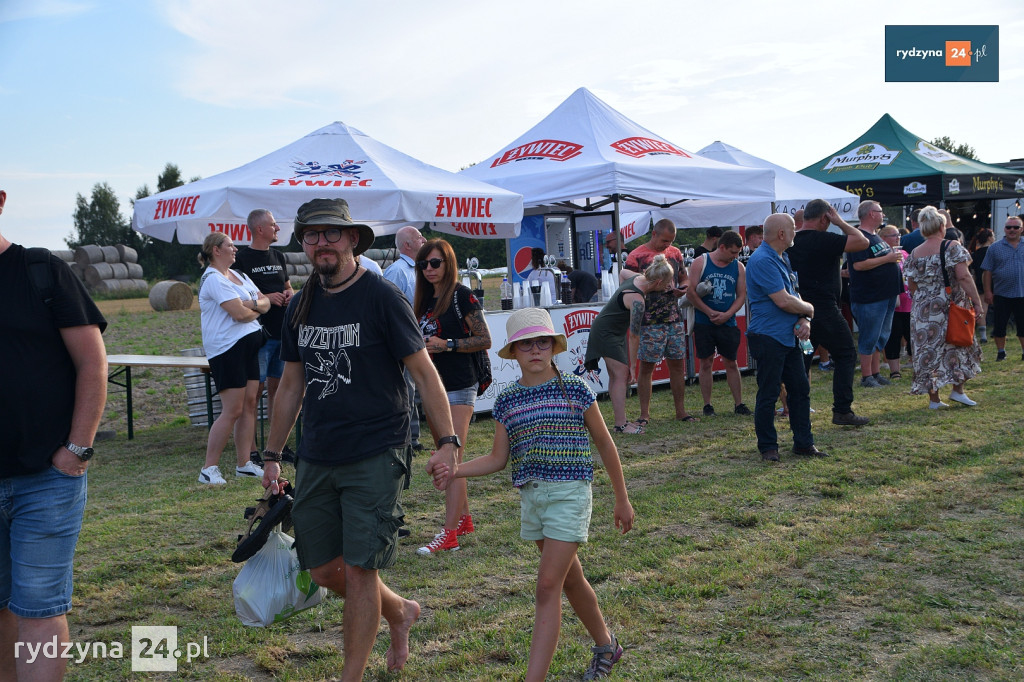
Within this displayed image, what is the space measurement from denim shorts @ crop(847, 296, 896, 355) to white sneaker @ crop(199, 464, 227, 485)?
7.26 metres

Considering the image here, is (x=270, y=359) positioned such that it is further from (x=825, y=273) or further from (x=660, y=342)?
(x=825, y=273)

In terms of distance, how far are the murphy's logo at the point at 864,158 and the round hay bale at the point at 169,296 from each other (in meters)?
23.2

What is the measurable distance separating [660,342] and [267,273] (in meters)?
3.89

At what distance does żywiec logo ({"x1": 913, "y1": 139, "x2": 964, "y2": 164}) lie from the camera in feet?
57.5

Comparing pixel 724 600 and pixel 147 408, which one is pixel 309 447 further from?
pixel 147 408

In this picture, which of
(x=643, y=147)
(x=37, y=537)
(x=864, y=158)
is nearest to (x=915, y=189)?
(x=864, y=158)

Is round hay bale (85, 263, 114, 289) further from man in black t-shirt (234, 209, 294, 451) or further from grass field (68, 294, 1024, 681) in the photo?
man in black t-shirt (234, 209, 294, 451)

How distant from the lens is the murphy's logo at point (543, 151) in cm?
1146

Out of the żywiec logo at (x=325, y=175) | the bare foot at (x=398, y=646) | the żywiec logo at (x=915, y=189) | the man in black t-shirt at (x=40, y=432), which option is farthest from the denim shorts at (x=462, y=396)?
the żywiec logo at (x=915, y=189)

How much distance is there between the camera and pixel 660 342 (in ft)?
28.6

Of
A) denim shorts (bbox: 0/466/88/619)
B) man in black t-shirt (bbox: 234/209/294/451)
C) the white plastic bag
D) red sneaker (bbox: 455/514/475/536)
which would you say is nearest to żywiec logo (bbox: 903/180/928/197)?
man in black t-shirt (bbox: 234/209/294/451)

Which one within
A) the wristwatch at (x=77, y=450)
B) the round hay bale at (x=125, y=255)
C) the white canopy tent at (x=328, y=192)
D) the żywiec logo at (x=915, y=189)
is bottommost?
the wristwatch at (x=77, y=450)

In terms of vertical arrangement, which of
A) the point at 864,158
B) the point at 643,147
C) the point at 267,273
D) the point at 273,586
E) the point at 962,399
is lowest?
the point at 962,399

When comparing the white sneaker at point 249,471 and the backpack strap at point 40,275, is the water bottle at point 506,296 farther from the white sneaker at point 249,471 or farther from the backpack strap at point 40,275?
the backpack strap at point 40,275
